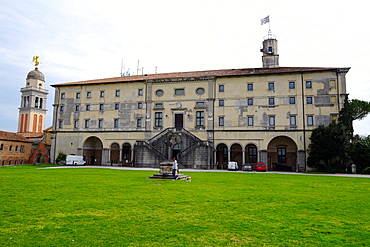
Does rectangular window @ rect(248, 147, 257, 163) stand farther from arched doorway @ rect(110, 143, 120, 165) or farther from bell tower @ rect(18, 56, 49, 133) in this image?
bell tower @ rect(18, 56, 49, 133)

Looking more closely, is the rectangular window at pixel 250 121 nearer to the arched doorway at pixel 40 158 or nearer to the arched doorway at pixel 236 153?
the arched doorway at pixel 236 153

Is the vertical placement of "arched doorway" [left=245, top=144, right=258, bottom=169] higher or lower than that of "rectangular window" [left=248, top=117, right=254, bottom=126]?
lower

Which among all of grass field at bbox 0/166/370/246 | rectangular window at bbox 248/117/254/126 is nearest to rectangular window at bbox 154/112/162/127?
rectangular window at bbox 248/117/254/126

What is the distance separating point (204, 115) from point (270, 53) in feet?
57.5

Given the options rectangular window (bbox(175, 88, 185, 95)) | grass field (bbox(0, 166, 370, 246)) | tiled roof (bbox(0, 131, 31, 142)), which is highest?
rectangular window (bbox(175, 88, 185, 95))

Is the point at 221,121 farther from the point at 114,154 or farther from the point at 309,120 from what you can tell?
the point at 114,154

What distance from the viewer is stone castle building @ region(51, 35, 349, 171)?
41.3 m

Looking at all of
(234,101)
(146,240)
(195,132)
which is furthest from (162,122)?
(146,240)

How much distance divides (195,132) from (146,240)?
39385 mm

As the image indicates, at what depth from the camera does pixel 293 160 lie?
43.4 metres

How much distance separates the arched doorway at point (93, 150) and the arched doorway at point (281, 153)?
30.4 metres

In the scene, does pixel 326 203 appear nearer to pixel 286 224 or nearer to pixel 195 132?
pixel 286 224

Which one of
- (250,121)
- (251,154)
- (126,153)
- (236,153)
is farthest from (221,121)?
(126,153)

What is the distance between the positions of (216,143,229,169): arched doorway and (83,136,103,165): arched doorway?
2222 cm
